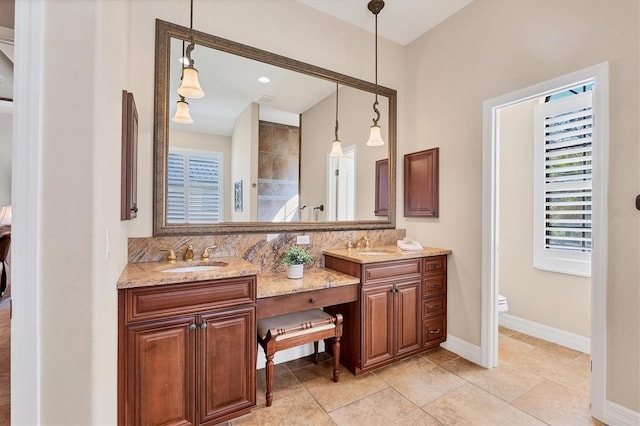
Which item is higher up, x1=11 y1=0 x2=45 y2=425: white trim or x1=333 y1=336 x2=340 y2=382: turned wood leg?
x1=11 y1=0 x2=45 y2=425: white trim

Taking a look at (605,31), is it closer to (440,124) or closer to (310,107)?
(440,124)

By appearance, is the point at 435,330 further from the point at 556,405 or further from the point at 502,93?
the point at 502,93

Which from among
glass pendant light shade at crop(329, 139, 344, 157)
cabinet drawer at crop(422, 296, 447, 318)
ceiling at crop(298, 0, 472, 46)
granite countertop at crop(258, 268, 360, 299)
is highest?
ceiling at crop(298, 0, 472, 46)

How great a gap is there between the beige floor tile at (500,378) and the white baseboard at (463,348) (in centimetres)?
5

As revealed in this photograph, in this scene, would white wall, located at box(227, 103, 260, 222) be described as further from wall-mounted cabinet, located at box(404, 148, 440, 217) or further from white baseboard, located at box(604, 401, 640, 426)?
white baseboard, located at box(604, 401, 640, 426)

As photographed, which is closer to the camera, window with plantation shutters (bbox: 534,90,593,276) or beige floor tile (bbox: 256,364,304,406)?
beige floor tile (bbox: 256,364,304,406)

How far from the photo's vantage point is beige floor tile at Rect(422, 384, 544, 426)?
189 cm

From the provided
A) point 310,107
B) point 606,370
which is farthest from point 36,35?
point 606,370

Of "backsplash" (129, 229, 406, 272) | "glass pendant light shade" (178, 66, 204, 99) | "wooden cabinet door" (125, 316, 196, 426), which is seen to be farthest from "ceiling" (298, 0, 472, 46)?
"wooden cabinet door" (125, 316, 196, 426)

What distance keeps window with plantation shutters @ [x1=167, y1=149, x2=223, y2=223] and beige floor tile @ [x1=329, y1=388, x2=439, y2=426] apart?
1622 mm

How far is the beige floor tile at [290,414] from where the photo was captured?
188 cm

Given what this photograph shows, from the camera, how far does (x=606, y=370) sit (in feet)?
6.22

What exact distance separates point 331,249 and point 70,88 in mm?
2214

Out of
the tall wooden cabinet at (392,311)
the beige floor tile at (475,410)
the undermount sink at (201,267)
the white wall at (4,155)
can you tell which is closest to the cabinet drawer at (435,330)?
the tall wooden cabinet at (392,311)
